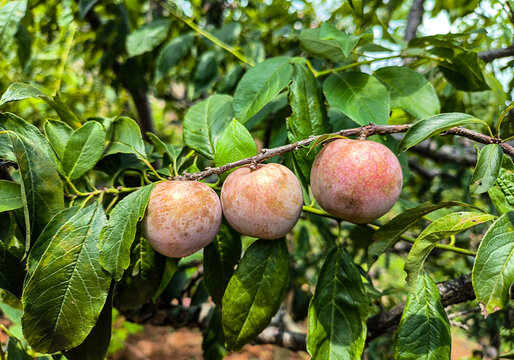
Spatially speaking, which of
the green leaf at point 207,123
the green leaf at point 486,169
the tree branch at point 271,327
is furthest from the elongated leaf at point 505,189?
the green leaf at point 207,123

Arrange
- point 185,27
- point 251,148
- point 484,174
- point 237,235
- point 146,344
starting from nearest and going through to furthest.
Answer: point 484,174 → point 251,148 → point 237,235 → point 185,27 → point 146,344

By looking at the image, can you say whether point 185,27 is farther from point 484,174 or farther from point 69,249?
point 484,174

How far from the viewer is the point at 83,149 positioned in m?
0.79

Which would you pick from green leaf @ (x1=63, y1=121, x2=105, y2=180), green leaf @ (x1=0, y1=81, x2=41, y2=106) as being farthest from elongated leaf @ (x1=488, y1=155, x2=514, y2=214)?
green leaf @ (x1=0, y1=81, x2=41, y2=106)

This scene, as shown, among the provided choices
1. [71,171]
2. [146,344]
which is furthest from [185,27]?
[146,344]

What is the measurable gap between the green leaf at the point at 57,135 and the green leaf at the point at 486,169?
0.79m

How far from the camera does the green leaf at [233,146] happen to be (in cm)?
74

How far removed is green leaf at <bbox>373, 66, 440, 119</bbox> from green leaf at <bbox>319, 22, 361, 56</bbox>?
206 millimetres

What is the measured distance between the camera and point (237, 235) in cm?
85

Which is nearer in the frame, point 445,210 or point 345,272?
point 345,272

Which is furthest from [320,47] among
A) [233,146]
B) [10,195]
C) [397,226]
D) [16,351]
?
[16,351]

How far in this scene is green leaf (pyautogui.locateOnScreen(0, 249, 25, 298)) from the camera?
684 millimetres

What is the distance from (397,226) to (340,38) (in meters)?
0.40

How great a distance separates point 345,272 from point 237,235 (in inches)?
10.0
